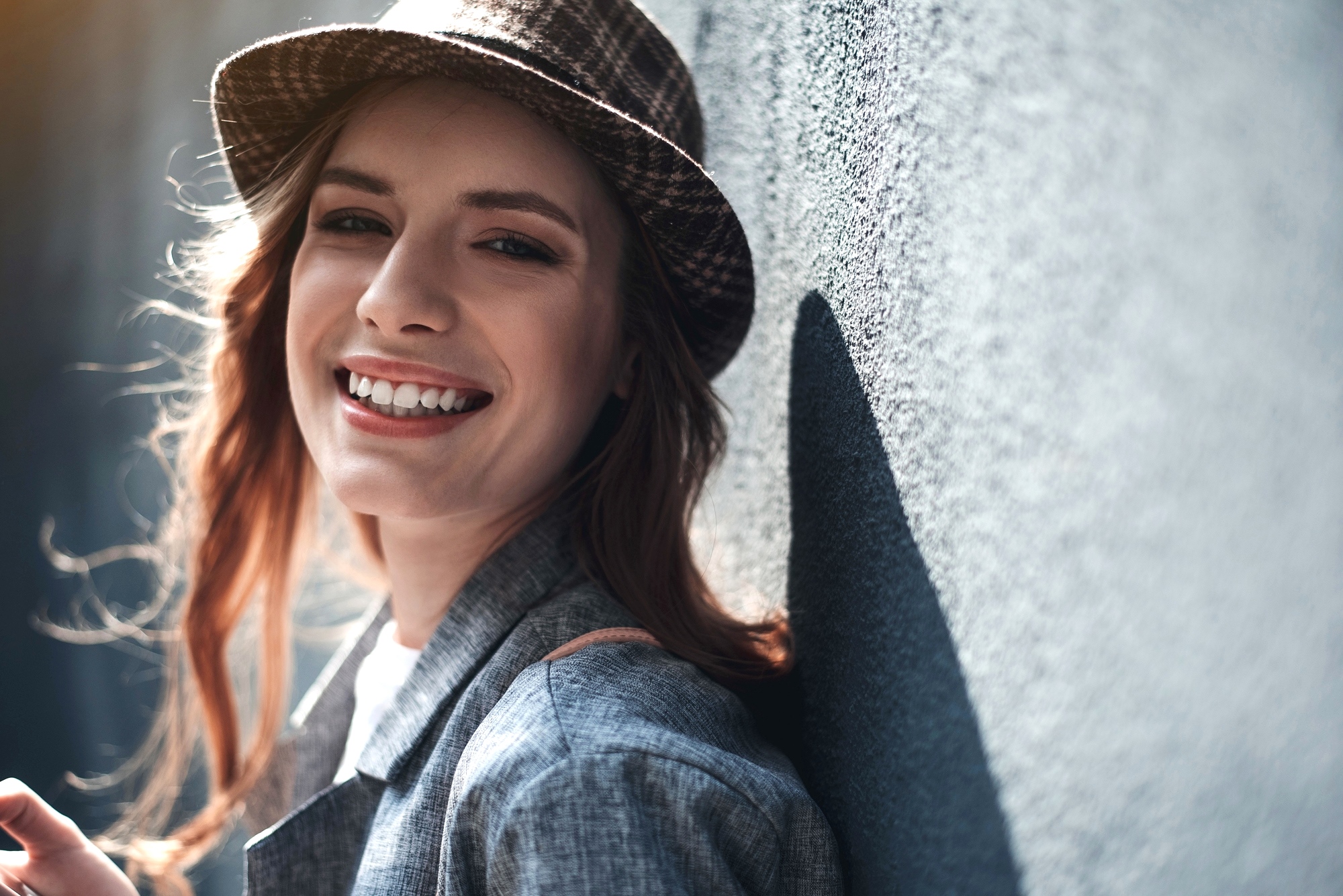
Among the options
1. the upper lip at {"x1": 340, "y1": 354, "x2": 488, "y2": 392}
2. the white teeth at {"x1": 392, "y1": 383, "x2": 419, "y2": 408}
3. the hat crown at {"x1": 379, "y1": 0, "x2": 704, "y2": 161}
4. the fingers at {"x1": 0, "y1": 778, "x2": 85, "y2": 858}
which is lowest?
the fingers at {"x1": 0, "y1": 778, "x2": 85, "y2": 858}

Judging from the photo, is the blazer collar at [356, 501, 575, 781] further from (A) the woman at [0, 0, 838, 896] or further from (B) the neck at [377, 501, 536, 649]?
(B) the neck at [377, 501, 536, 649]

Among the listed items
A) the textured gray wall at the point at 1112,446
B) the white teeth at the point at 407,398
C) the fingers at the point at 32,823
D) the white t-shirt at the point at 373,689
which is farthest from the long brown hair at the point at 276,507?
the fingers at the point at 32,823

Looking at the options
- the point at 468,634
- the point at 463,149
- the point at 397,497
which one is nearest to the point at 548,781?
the point at 468,634

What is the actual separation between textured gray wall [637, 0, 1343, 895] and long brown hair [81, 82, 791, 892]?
18.4 inches

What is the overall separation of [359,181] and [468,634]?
0.60 meters

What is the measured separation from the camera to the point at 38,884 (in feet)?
4.42

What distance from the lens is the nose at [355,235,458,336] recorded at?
121cm

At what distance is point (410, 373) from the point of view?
1.28m

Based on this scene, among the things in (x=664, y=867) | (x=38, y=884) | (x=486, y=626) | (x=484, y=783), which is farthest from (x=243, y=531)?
(x=664, y=867)

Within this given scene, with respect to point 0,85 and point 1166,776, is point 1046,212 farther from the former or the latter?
point 0,85

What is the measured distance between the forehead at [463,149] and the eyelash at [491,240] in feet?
0.22

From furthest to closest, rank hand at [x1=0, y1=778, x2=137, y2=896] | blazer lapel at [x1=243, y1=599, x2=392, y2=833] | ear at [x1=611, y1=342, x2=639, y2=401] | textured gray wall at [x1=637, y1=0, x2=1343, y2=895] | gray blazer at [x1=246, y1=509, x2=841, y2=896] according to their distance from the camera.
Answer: blazer lapel at [x1=243, y1=599, x2=392, y2=833] → ear at [x1=611, y1=342, x2=639, y2=401] → hand at [x1=0, y1=778, x2=137, y2=896] → gray blazer at [x1=246, y1=509, x2=841, y2=896] → textured gray wall at [x1=637, y1=0, x2=1343, y2=895]

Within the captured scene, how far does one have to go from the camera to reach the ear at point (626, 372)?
1434mm

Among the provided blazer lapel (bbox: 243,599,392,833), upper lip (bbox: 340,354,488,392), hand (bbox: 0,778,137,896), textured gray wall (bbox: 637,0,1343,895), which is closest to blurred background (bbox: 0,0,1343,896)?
textured gray wall (bbox: 637,0,1343,895)
